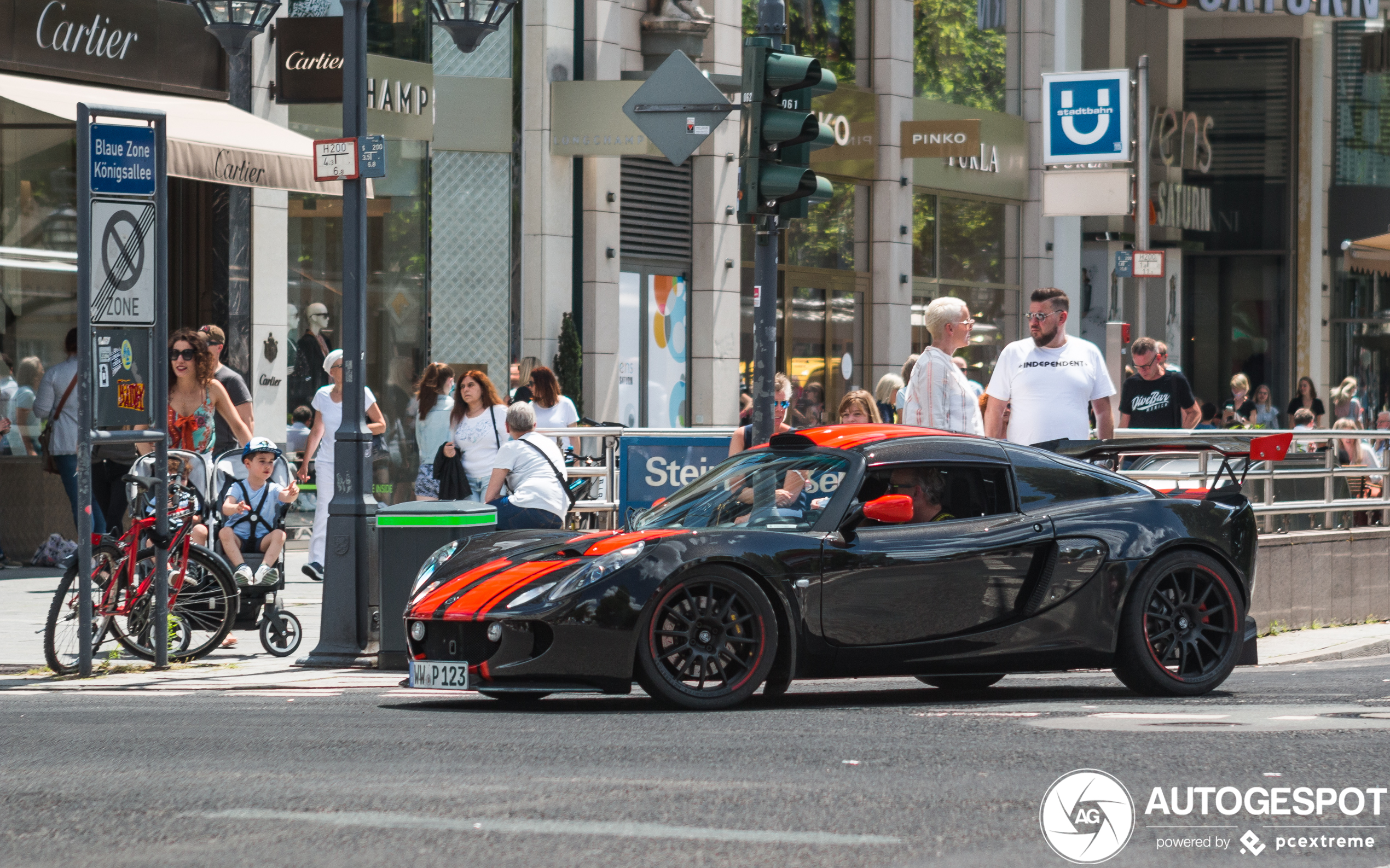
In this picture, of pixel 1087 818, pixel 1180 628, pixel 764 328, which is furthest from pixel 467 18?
pixel 1087 818

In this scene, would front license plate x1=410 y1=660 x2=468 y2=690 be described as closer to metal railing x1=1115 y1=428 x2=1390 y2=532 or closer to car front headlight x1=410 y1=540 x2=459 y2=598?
car front headlight x1=410 y1=540 x2=459 y2=598

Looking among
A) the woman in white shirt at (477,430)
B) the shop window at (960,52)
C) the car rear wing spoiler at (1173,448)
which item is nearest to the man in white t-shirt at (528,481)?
the woman in white shirt at (477,430)

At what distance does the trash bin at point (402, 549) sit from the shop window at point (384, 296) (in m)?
8.96

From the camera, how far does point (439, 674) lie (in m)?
8.55

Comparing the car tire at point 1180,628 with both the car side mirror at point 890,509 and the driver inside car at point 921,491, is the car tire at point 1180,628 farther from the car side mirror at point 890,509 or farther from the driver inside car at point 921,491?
the car side mirror at point 890,509

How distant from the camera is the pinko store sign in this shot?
110 feet

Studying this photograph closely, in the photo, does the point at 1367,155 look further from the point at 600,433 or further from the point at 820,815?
the point at 820,815

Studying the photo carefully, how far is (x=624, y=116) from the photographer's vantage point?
21938mm

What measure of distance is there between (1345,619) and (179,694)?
401 inches

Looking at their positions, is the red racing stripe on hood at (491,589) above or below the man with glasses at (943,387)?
below

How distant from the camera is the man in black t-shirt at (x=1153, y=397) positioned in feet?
49.6

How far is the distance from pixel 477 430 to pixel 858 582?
269 inches

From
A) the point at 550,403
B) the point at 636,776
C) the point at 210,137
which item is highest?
the point at 210,137

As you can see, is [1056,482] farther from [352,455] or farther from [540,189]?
[540,189]
